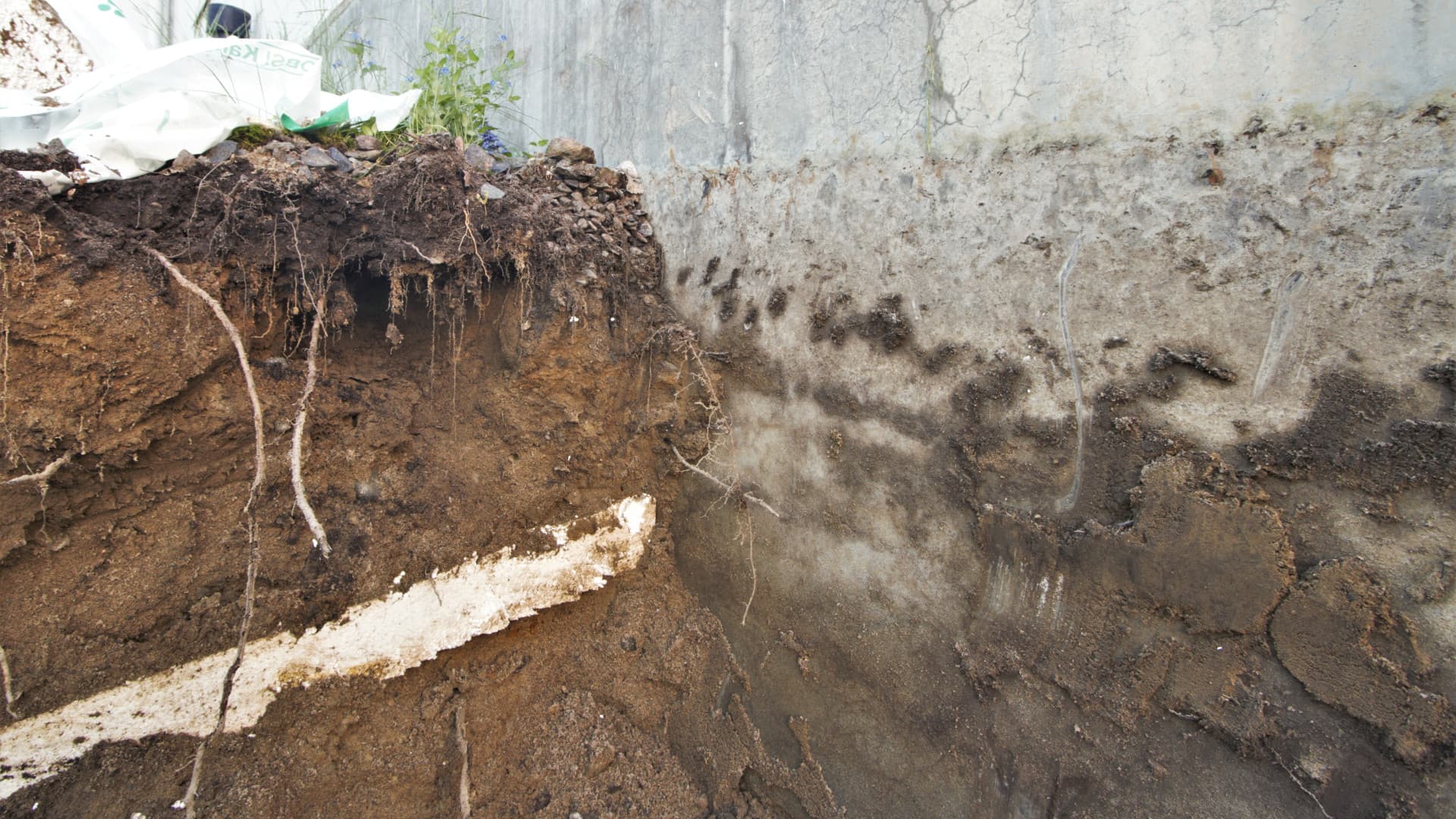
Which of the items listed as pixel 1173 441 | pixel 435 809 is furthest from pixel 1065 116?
pixel 435 809

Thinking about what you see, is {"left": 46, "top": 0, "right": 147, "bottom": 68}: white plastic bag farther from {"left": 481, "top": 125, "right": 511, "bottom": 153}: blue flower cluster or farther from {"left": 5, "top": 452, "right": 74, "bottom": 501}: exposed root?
{"left": 5, "top": 452, "right": 74, "bottom": 501}: exposed root

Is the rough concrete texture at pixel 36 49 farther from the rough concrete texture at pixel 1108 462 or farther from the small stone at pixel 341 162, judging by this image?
the rough concrete texture at pixel 1108 462

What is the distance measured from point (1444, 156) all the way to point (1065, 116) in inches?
29.4

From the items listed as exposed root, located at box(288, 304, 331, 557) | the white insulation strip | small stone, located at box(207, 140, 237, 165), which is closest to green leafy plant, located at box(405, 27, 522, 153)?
small stone, located at box(207, 140, 237, 165)

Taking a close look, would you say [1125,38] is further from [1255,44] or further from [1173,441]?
[1173,441]

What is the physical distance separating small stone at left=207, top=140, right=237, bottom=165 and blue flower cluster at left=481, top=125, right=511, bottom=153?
1.01m

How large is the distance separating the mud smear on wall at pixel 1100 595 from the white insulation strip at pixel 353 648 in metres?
0.69

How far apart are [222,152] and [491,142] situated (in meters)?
1.14

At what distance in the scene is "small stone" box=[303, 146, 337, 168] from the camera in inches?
84.3

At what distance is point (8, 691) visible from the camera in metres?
1.69

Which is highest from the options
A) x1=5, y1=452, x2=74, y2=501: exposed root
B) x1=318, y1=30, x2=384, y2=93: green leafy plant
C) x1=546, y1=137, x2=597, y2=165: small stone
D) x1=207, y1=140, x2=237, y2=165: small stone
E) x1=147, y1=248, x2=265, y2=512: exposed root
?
x1=318, y1=30, x2=384, y2=93: green leafy plant

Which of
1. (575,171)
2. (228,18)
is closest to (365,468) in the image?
(575,171)

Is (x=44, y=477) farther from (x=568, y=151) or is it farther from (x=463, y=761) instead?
(x=568, y=151)

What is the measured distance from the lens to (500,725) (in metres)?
2.44
